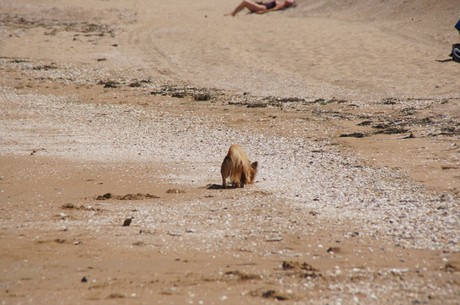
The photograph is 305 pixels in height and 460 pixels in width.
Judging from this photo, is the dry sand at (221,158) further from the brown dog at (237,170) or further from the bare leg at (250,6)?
the bare leg at (250,6)

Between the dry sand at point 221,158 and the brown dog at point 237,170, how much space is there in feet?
0.64

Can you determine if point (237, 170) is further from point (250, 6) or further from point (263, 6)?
point (263, 6)

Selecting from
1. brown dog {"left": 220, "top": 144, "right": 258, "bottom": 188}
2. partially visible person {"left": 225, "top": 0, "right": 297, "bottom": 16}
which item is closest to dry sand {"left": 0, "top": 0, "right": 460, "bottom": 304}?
brown dog {"left": 220, "top": 144, "right": 258, "bottom": 188}

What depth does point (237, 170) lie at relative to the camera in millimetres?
10305

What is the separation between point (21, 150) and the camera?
45.1ft

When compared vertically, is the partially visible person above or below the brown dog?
below

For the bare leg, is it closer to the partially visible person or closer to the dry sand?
the partially visible person

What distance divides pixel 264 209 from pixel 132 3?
101ft

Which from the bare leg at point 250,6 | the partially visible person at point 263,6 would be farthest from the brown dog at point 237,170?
the bare leg at point 250,6

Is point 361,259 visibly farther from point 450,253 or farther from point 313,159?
point 313,159

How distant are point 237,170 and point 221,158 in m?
2.51

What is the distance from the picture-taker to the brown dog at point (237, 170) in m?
10.3

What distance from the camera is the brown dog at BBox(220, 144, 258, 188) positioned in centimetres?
1030

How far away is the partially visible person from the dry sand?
5.67m
